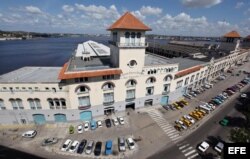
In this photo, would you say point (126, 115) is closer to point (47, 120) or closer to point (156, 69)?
point (156, 69)

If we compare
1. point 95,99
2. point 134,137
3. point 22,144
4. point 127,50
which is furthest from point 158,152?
point 22,144

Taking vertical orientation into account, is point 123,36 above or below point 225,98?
above

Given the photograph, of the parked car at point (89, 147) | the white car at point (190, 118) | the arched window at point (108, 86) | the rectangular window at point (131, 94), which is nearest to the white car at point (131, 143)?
the parked car at point (89, 147)

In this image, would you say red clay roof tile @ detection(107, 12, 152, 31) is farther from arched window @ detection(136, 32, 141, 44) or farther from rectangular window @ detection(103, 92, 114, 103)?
rectangular window @ detection(103, 92, 114, 103)

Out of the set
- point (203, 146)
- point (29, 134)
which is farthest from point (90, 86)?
point (203, 146)

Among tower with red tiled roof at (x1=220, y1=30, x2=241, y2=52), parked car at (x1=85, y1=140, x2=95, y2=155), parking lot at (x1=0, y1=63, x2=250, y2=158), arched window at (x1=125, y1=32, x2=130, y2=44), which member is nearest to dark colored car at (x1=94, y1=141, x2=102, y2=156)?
parking lot at (x1=0, y1=63, x2=250, y2=158)

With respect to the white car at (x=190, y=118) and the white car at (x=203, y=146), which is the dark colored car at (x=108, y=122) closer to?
the white car at (x=203, y=146)
